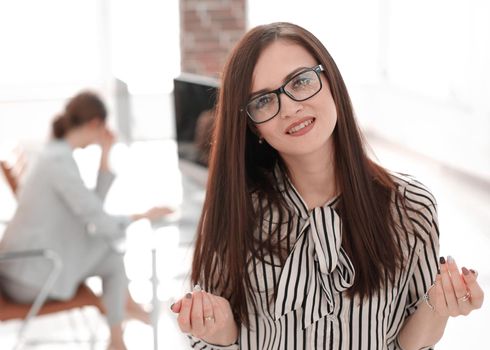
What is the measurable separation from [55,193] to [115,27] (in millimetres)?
4093

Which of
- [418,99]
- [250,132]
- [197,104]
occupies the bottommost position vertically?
[418,99]

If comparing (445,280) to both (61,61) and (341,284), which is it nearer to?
(341,284)

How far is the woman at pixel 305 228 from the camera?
1093 millimetres

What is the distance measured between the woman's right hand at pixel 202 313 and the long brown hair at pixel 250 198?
5 cm

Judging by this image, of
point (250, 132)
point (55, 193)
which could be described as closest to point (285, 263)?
point (250, 132)

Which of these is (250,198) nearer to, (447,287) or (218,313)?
(218,313)

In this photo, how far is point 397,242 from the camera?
1.14 m

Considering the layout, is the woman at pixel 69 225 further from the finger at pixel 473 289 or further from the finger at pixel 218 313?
the finger at pixel 473 289

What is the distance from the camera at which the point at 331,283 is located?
1.15 metres

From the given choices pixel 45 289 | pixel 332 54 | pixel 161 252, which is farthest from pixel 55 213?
pixel 332 54

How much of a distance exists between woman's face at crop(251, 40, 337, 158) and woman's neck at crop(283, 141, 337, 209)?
60 mm

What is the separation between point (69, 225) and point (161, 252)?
3.95ft

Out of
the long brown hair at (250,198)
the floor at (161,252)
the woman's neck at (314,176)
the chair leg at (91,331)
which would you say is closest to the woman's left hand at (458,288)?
the long brown hair at (250,198)

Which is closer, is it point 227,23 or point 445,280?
point 445,280
